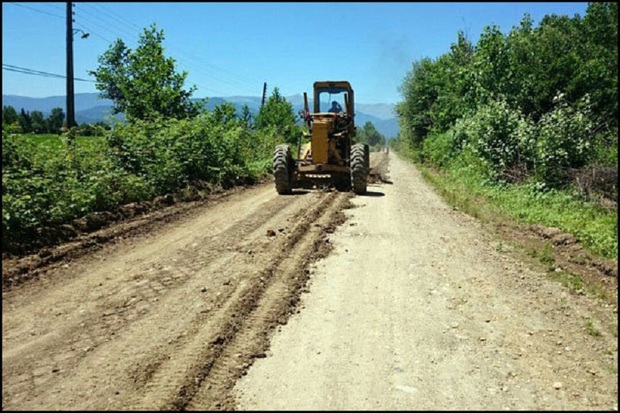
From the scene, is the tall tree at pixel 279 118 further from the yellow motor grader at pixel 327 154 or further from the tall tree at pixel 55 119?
the tall tree at pixel 55 119

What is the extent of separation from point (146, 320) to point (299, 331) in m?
1.45

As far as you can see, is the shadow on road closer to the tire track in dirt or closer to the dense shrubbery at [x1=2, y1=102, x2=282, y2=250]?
the dense shrubbery at [x1=2, y1=102, x2=282, y2=250]

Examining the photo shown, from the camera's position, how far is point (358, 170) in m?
12.8

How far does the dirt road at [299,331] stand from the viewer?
139 inches

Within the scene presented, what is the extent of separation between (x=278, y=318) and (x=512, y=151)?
10.7 m

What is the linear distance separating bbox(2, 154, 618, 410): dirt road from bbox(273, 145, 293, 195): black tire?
5.54 metres

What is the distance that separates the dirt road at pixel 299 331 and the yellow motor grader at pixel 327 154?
558 cm

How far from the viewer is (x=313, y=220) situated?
364 inches

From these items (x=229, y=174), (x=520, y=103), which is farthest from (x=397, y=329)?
(x=520, y=103)

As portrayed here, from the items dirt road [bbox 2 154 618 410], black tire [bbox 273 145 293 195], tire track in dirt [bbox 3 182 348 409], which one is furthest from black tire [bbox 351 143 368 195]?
dirt road [bbox 2 154 618 410]

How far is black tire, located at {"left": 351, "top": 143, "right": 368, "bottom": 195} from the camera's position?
42.2 ft

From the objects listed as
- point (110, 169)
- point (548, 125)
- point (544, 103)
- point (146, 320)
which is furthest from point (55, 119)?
point (146, 320)

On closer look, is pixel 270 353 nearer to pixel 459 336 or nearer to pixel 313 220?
pixel 459 336

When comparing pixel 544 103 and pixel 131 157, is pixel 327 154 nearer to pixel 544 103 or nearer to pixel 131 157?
pixel 131 157
